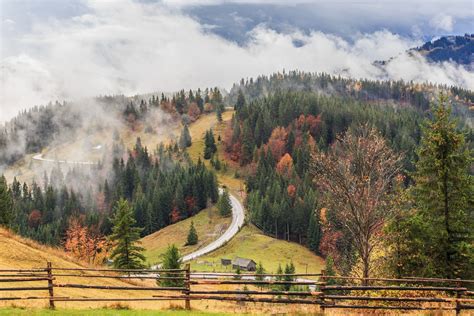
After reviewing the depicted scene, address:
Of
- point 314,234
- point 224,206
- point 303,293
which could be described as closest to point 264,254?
point 314,234

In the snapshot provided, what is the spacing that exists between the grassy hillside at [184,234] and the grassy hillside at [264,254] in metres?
10.7

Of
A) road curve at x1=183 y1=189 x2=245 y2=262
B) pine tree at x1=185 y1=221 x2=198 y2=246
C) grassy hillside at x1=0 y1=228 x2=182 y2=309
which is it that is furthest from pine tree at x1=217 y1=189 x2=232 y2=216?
grassy hillside at x1=0 y1=228 x2=182 y2=309

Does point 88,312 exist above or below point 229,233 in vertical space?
above

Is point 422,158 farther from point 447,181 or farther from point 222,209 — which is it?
point 222,209

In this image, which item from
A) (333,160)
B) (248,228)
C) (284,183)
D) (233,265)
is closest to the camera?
(333,160)

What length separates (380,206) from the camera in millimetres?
34250

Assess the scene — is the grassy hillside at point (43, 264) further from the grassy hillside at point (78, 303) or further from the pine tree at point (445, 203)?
the pine tree at point (445, 203)

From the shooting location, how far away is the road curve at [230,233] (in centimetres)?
13157

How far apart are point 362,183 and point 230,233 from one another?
388ft

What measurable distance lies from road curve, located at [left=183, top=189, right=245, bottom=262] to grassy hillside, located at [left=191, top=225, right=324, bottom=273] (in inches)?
93.6

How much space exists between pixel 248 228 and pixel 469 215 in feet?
396

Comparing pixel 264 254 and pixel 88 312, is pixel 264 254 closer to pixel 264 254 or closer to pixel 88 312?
pixel 264 254

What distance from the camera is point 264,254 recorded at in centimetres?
12725

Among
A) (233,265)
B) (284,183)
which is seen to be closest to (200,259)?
(233,265)
